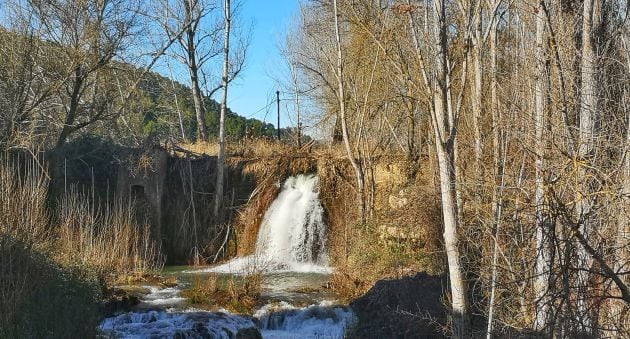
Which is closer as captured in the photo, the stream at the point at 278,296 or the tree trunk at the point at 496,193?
the tree trunk at the point at 496,193

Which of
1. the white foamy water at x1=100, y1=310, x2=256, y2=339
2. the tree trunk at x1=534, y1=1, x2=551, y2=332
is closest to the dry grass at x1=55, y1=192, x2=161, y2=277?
the white foamy water at x1=100, y1=310, x2=256, y2=339

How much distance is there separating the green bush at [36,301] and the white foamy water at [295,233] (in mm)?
7067

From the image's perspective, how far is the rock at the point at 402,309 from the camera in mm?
8750

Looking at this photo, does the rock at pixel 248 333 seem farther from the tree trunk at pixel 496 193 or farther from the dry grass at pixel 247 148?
the dry grass at pixel 247 148

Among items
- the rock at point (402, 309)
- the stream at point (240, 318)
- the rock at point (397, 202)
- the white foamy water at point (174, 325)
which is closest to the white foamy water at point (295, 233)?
the rock at point (397, 202)

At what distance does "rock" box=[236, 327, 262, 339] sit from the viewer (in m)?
8.68

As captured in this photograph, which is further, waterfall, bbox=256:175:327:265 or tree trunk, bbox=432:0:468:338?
waterfall, bbox=256:175:327:265

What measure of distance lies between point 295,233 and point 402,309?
6614mm

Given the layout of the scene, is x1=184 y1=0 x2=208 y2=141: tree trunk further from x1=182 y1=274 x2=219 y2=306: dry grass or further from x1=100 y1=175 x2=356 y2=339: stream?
x1=182 y1=274 x2=219 y2=306: dry grass

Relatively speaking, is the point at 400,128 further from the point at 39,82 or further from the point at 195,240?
the point at 39,82

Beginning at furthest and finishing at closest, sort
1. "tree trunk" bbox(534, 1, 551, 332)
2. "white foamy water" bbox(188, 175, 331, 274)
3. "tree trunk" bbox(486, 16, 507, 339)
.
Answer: "white foamy water" bbox(188, 175, 331, 274) → "tree trunk" bbox(486, 16, 507, 339) → "tree trunk" bbox(534, 1, 551, 332)

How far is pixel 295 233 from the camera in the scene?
1565cm

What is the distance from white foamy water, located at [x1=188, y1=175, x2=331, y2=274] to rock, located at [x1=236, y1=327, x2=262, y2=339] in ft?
18.1

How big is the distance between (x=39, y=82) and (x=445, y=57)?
10.8 metres
